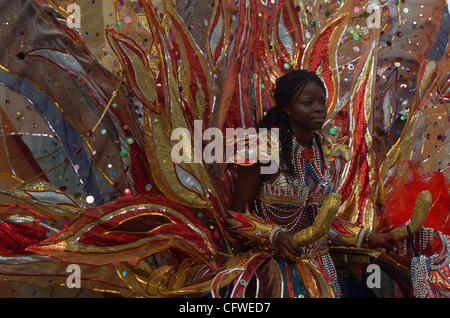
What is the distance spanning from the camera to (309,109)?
3.06 m

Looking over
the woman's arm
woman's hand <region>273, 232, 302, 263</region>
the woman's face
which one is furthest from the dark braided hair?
woman's hand <region>273, 232, 302, 263</region>

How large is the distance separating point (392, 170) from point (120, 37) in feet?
4.03

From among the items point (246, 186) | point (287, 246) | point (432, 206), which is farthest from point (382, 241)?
point (246, 186)

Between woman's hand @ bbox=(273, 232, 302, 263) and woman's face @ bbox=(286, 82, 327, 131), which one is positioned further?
woman's face @ bbox=(286, 82, 327, 131)

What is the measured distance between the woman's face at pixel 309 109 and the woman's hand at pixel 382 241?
18.0 inches

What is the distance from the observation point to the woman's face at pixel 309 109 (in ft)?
10.0

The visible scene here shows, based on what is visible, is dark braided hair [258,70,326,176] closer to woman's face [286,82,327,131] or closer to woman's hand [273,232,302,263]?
woman's face [286,82,327,131]

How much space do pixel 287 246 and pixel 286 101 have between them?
1.83 ft

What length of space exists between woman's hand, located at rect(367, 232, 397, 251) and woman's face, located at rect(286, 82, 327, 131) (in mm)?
458

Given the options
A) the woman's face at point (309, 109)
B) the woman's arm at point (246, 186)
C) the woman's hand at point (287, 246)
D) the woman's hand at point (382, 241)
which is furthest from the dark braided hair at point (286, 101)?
the woman's hand at point (382, 241)

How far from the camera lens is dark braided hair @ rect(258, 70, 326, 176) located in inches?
121

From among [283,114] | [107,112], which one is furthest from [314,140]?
[107,112]

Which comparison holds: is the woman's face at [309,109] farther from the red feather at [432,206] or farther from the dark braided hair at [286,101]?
the red feather at [432,206]

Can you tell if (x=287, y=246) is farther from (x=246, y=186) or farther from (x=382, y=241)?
(x=382, y=241)
